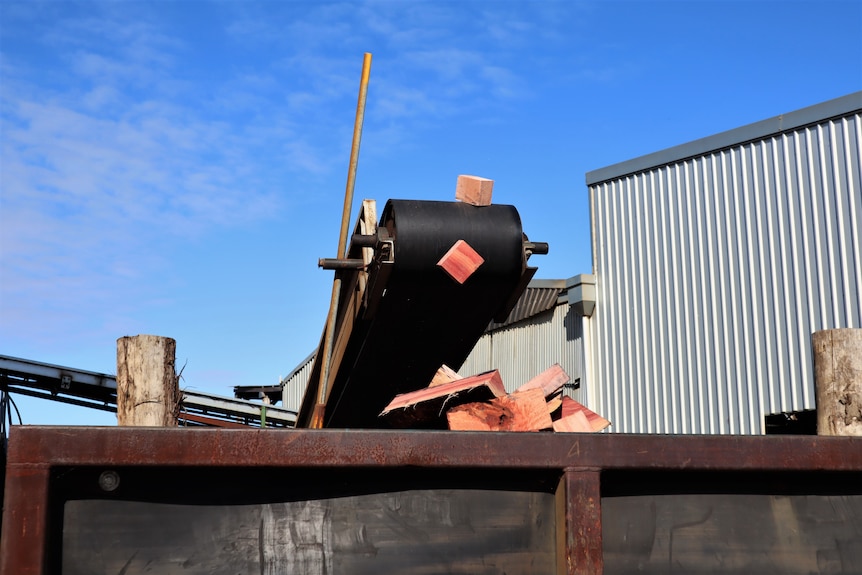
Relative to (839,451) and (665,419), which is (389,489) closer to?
(839,451)

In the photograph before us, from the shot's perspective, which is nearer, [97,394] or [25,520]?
[25,520]

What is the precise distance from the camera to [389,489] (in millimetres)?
2285

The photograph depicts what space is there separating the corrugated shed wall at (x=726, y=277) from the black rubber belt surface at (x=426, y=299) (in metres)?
8.17

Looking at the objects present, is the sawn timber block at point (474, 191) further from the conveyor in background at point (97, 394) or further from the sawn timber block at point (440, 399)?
the conveyor in background at point (97, 394)

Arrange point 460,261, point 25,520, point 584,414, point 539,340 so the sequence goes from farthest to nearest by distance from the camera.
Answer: point 539,340, point 460,261, point 584,414, point 25,520

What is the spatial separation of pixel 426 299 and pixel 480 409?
1155 mm

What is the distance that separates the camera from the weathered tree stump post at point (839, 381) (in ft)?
10.4

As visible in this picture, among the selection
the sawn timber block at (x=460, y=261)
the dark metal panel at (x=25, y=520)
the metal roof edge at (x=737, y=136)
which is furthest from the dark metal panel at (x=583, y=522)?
the metal roof edge at (x=737, y=136)

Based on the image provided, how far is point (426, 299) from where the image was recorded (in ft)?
12.9

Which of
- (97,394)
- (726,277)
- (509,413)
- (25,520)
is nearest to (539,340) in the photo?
(726,277)

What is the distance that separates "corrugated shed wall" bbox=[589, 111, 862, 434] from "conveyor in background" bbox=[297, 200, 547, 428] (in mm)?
8175

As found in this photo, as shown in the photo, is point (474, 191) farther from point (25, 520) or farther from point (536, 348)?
point (536, 348)

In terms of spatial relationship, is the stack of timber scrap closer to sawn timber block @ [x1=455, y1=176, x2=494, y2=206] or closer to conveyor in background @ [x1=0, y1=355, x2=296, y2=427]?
sawn timber block @ [x1=455, y1=176, x2=494, y2=206]

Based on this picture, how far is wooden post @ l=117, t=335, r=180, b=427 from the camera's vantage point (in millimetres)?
3340
